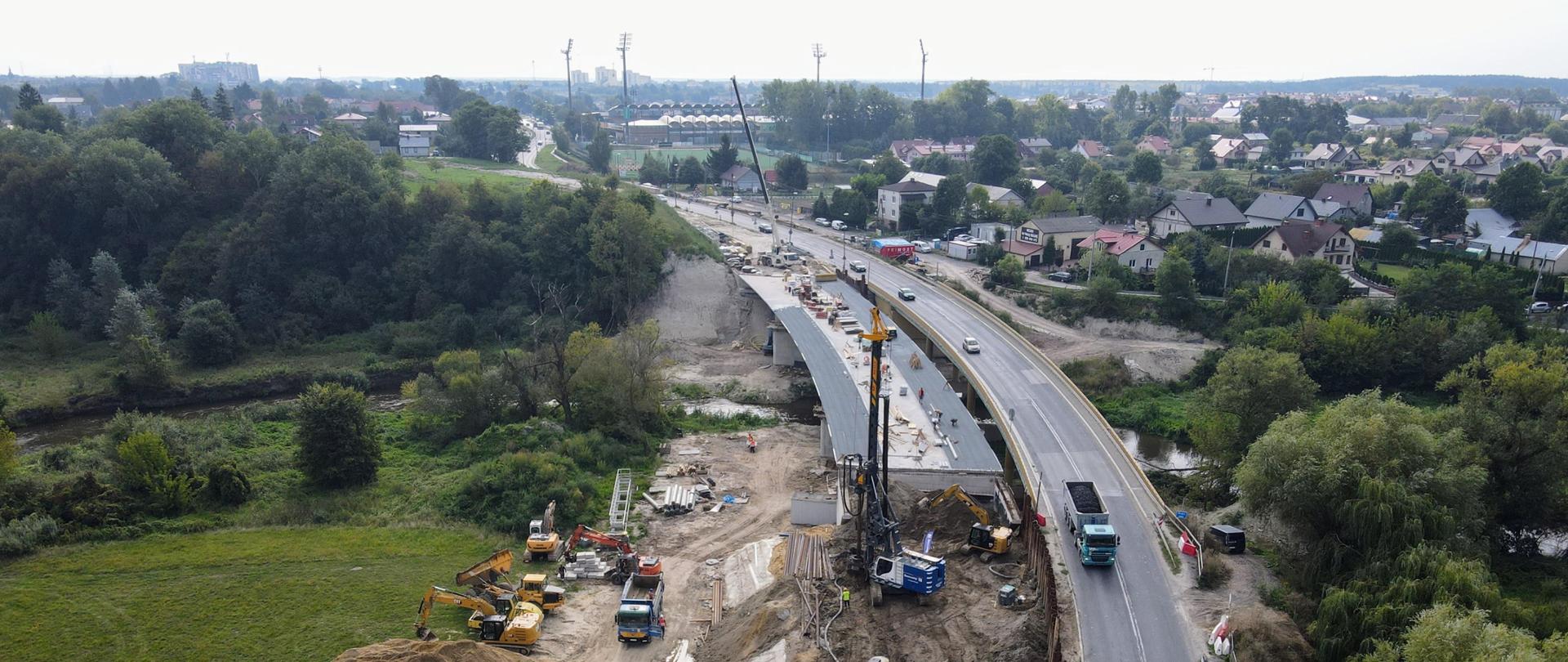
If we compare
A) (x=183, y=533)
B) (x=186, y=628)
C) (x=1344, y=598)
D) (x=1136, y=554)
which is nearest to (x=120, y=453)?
(x=183, y=533)

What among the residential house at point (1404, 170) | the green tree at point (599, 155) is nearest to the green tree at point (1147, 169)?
the residential house at point (1404, 170)

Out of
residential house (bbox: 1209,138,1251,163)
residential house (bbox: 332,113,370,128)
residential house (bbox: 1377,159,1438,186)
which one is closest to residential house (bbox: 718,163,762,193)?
residential house (bbox: 332,113,370,128)

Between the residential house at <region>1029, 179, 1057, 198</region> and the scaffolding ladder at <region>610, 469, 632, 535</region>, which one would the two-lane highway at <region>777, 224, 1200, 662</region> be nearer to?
the scaffolding ladder at <region>610, 469, 632, 535</region>

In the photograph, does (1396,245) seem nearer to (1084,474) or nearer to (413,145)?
(1084,474)

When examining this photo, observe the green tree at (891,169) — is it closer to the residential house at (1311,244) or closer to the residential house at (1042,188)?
the residential house at (1042,188)

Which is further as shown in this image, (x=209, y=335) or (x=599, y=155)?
(x=599, y=155)

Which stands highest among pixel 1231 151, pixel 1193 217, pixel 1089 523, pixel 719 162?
pixel 1231 151

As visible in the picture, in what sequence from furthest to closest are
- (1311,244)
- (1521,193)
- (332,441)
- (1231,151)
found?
(1231,151) → (1521,193) → (1311,244) → (332,441)

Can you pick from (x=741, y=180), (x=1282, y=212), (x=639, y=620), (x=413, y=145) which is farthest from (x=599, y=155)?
(x=639, y=620)

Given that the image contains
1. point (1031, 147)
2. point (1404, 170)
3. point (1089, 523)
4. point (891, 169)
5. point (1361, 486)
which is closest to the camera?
point (1361, 486)
